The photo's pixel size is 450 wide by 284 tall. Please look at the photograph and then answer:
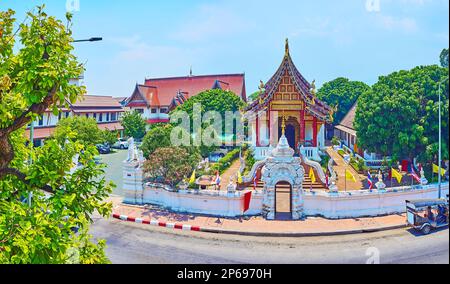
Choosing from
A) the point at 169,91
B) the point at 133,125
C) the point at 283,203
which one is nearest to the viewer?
the point at 283,203

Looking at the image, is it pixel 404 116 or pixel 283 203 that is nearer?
pixel 283 203

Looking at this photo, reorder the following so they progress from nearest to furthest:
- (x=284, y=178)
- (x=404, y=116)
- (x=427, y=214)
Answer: (x=427, y=214) < (x=284, y=178) < (x=404, y=116)

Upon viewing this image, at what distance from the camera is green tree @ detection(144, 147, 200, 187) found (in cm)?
1374

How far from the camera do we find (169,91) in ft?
130

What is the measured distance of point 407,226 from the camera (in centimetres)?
1102

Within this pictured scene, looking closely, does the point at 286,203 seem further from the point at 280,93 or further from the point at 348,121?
the point at 348,121

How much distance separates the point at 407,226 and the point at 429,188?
105 inches

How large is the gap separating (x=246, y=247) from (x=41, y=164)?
7113mm

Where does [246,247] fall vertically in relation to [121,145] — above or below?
below

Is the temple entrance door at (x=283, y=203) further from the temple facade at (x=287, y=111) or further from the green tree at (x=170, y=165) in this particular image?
the temple facade at (x=287, y=111)

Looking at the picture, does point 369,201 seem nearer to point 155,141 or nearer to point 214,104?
point 155,141

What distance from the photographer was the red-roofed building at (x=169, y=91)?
37.6m

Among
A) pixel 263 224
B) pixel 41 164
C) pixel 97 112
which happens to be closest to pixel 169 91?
pixel 97 112
